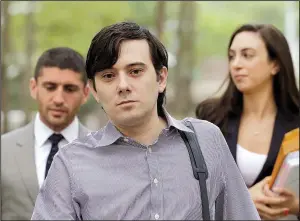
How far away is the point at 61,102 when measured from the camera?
5.92 metres

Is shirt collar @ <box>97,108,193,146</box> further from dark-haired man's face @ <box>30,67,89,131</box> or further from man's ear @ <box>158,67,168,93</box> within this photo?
dark-haired man's face @ <box>30,67,89,131</box>

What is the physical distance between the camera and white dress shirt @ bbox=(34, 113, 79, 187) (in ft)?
19.1

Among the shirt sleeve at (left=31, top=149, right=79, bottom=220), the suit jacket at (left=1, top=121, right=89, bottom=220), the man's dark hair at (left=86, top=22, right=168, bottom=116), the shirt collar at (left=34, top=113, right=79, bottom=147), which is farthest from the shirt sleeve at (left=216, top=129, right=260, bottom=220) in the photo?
the shirt collar at (left=34, top=113, right=79, bottom=147)

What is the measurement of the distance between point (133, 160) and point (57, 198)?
35 centimetres

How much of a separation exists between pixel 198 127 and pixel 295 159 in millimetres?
1347

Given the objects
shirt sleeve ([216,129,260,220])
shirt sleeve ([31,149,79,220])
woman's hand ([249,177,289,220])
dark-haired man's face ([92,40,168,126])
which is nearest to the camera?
shirt sleeve ([31,149,79,220])

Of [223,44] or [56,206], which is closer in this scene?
[56,206]

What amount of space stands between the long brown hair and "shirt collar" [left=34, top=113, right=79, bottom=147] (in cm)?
98

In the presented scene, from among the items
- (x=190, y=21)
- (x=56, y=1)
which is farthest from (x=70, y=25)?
(x=190, y=21)

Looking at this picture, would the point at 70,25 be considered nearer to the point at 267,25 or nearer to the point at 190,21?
the point at 190,21

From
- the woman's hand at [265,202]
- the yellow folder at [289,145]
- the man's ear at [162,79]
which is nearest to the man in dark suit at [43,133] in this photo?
the woman's hand at [265,202]

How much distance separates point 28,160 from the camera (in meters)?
5.76

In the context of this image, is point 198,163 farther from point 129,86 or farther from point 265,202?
point 265,202

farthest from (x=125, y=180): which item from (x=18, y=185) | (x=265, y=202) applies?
(x=18, y=185)
